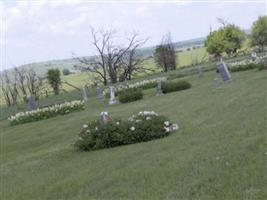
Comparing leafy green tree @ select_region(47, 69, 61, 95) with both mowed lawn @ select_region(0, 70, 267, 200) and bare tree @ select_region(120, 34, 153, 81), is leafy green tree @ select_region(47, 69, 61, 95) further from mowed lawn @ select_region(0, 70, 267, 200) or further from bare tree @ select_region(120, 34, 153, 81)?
mowed lawn @ select_region(0, 70, 267, 200)

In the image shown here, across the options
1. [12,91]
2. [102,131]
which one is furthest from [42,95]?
[102,131]

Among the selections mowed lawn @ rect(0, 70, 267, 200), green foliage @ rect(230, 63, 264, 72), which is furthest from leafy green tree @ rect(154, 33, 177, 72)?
mowed lawn @ rect(0, 70, 267, 200)

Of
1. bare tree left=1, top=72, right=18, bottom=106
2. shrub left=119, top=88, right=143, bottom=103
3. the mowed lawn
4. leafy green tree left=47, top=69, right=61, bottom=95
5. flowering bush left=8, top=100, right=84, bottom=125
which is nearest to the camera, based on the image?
the mowed lawn

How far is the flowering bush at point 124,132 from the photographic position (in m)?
10.0

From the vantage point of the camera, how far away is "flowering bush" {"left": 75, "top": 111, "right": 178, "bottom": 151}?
10047mm

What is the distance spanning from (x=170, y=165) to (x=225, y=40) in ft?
162

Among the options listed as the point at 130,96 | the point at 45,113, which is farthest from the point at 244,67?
the point at 45,113

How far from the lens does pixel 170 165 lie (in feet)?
23.4

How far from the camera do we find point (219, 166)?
648 cm

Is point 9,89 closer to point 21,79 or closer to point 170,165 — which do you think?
point 21,79

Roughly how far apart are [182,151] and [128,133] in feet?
7.48

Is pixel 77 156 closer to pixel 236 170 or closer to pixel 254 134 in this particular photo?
pixel 254 134

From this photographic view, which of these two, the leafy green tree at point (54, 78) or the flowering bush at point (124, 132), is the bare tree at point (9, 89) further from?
the flowering bush at point (124, 132)

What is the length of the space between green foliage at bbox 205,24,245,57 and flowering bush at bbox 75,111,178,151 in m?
45.3
